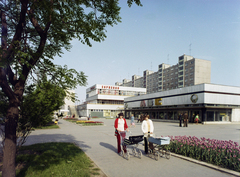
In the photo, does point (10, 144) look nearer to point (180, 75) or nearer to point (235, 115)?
point (235, 115)

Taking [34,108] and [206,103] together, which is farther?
[206,103]

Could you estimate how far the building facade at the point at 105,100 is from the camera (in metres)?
72.0

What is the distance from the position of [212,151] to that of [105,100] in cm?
7236

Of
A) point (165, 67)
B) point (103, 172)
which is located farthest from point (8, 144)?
point (165, 67)

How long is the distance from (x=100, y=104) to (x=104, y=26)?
226ft

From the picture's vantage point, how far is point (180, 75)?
9844cm

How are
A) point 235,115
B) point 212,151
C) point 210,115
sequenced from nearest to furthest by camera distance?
point 212,151 < point 210,115 < point 235,115

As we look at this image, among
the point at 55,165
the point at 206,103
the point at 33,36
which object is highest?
the point at 33,36

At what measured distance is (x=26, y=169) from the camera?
5.55 meters

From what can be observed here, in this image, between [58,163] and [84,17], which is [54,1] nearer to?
[84,17]

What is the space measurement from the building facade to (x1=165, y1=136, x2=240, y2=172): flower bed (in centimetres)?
6158

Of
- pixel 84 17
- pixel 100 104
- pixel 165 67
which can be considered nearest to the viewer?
pixel 84 17

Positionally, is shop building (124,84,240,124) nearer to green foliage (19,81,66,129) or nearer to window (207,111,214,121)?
window (207,111,214,121)

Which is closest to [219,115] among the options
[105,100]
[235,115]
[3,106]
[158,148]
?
[235,115]
